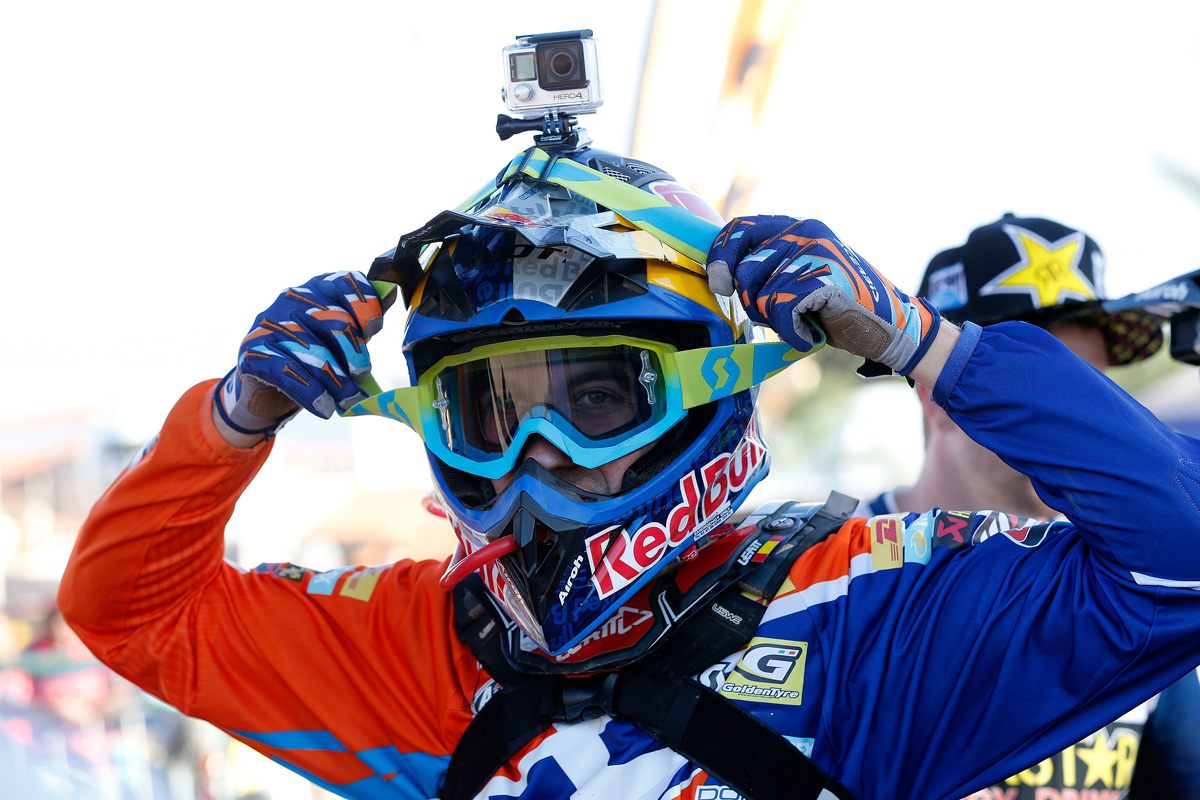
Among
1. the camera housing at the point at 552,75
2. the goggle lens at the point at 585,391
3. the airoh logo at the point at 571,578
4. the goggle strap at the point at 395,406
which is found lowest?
the airoh logo at the point at 571,578

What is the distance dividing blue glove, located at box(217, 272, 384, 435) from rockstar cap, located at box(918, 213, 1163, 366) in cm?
165

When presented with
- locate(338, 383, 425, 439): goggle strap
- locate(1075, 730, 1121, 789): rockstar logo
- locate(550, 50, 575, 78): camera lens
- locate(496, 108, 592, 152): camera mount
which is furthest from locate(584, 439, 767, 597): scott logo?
locate(1075, 730, 1121, 789): rockstar logo

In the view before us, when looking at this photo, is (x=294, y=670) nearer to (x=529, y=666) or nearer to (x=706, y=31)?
(x=529, y=666)

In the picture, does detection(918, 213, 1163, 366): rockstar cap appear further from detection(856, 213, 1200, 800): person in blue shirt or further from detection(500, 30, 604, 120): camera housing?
detection(500, 30, 604, 120): camera housing

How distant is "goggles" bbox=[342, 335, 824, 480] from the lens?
1.77 meters

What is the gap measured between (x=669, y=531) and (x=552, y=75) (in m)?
1.03

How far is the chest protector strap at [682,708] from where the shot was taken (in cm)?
163

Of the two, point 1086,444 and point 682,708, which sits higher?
point 1086,444

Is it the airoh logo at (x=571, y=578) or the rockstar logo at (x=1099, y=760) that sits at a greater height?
the airoh logo at (x=571, y=578)

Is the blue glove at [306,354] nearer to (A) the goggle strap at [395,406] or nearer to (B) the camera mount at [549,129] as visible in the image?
(A) the goggle strap at [395,406]

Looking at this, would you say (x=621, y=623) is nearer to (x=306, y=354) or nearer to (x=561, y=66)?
(x=306, y=354)

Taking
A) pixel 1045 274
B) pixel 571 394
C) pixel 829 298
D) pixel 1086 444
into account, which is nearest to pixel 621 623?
pixel 571 394

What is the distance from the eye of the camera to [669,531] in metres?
1.79

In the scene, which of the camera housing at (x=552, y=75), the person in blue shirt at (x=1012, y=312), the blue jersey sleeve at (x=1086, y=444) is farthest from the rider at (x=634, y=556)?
the person in blue shirt at (x=1012, y=312)
